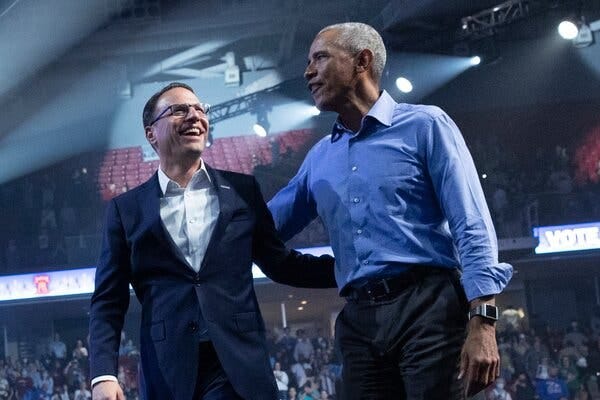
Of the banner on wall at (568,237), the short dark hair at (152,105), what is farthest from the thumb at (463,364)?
the banner on wall at (568,237)

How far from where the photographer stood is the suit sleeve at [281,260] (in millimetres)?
2621

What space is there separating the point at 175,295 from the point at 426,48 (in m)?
14.1

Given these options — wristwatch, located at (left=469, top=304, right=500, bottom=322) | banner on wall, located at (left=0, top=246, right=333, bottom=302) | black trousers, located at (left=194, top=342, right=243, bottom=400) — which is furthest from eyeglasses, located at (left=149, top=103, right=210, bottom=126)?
banner on wall, located at (left=0, top=246, right=333, bottom=302)

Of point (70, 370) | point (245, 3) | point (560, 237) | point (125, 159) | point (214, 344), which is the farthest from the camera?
point (125, 159)

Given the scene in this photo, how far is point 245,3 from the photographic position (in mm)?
16234

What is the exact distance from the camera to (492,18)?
13.0 metres

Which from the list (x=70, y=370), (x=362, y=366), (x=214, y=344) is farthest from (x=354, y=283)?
(x=70, y=370)

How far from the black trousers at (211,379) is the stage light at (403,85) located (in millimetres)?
13990

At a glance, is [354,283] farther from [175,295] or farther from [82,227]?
[82,227]

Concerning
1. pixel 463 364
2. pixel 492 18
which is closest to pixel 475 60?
pixel 492 18

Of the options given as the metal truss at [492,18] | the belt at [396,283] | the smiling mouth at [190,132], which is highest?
the metal truss at [492,18]

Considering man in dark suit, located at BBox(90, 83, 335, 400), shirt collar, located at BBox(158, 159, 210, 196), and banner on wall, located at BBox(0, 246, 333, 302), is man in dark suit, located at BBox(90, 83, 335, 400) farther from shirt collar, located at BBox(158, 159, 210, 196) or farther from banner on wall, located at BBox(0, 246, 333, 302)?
banner on wall, located at BBox(0, 246, 333, 302)

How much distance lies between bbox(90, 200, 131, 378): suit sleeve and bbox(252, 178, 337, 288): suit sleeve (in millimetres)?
364

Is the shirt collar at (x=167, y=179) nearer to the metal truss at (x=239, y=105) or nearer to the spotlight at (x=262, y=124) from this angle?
the metal truss at (x=239, y=105)
